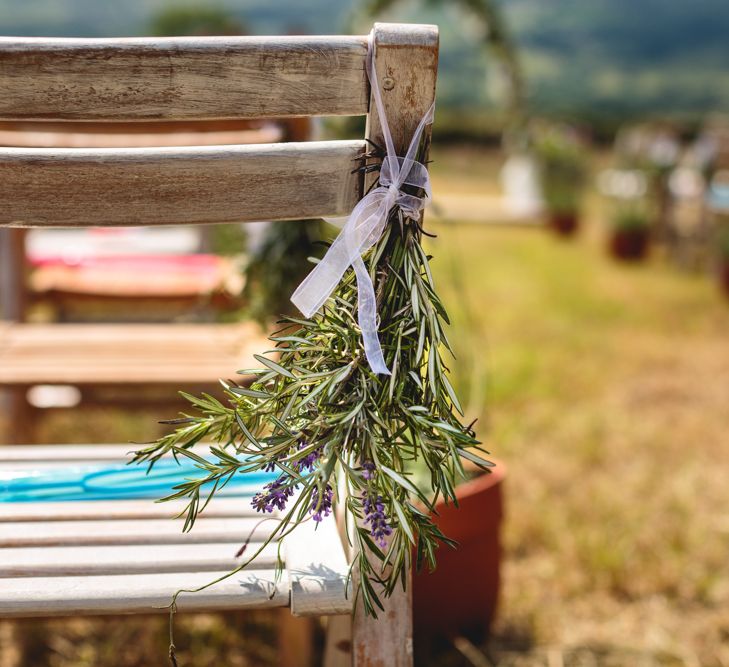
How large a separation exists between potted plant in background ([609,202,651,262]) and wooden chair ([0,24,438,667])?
6.11m

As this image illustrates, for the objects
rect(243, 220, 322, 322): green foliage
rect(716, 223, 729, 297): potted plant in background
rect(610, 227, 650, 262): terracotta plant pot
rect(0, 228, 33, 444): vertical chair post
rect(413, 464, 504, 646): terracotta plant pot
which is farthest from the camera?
rect(610, 227, 650, 262): terracotta plant pot

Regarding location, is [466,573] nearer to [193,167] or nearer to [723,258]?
[193,167]

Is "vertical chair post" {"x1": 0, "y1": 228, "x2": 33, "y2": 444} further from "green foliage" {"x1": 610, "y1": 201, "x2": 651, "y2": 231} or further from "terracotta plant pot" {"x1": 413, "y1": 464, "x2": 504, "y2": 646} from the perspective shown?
"green foliage" {"x1": 610, "y1": 201, "x2": 651, "y2": 231}

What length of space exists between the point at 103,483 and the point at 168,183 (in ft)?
1.72

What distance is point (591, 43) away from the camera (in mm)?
40438

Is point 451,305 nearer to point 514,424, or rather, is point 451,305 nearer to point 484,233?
point 514,424

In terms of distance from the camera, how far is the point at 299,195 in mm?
1041

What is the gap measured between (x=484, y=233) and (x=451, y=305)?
3.20 meters

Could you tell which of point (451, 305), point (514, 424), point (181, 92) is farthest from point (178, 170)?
point (451, 305)

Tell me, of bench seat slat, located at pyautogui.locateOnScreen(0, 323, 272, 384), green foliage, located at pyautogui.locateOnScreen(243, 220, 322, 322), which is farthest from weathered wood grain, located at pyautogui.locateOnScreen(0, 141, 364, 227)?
green foliage, located at pyautogui.locateOnScreen(243, 220, 322, 322)

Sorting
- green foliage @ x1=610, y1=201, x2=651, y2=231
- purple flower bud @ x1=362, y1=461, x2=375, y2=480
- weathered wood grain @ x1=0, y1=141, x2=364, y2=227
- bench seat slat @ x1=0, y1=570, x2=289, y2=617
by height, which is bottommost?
bench seat slat @ x1=0, y1=570, x2=289, y2=617

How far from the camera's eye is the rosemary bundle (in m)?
0.98

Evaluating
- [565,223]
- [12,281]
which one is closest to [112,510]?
[12,281]

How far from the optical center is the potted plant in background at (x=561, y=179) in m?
8.09
